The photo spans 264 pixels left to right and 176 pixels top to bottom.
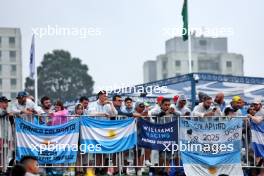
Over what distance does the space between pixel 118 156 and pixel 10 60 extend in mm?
100373

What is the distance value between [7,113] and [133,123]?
273cm

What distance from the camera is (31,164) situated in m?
9.47

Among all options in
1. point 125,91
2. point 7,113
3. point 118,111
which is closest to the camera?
point 7,113

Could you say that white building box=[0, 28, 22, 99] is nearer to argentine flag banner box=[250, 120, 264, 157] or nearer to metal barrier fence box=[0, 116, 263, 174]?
metal barrier fence box=[0, 116, 263, 174]

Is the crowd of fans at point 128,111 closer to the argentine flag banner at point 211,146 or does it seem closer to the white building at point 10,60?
the argentine flag banner at point 211,146

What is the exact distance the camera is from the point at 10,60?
112000mm

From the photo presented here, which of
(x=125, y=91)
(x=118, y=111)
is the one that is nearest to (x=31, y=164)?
(x=118, y=111)

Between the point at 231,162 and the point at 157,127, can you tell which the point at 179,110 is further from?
the point at 231,162

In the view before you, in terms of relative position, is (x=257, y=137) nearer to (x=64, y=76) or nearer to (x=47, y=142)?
(x=47, y=142)

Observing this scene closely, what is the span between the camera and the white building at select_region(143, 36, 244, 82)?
119562 millimetres

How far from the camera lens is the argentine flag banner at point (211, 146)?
1422 centimetres

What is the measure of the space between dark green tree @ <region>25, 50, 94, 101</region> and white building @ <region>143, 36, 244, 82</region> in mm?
36776

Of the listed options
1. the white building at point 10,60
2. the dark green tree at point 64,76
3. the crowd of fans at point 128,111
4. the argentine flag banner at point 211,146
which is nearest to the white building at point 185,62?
the white building at point 10,60

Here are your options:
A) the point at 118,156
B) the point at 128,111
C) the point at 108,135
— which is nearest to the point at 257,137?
the point at 128,111
